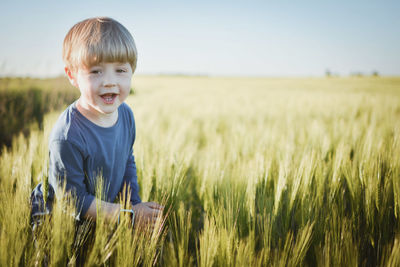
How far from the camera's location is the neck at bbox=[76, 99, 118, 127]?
0.90 metres

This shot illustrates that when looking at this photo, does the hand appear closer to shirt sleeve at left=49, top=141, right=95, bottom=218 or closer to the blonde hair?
shirt sleeve at left=49, top=141, right=95, bottom=218

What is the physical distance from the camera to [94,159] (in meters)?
0.91

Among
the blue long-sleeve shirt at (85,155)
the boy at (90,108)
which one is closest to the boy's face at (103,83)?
the boy at (90,108)

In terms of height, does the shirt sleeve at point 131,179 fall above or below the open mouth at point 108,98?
below

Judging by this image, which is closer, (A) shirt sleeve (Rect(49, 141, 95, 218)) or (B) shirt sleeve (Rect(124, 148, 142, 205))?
(A) shirt sleeve (Rect(49, 141, 95, 218))

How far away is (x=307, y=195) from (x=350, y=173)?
299 mm

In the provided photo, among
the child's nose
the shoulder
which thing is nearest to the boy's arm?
the shoulder

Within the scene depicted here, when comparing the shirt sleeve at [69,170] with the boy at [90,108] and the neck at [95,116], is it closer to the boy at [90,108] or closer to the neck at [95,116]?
the boy at [90,108]

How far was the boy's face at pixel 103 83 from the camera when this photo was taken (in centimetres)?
79

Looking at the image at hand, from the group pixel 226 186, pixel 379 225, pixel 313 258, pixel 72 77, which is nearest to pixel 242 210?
pixel 226 186

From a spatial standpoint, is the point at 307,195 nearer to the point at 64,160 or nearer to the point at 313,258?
the point at 313,258

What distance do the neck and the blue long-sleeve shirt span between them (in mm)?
18

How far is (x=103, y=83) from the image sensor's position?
0.79m

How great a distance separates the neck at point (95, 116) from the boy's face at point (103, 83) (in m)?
0.04
